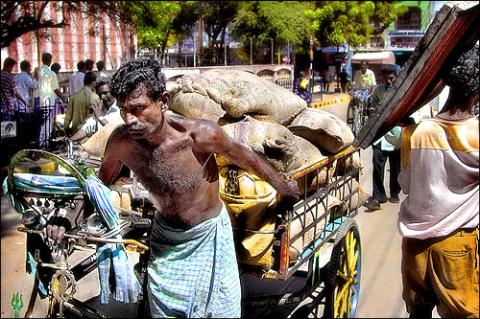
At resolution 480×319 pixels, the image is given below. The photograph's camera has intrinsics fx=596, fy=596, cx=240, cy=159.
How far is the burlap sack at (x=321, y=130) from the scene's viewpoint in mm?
3949

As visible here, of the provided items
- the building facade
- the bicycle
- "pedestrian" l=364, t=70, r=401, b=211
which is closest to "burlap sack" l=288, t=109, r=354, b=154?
the bicycle

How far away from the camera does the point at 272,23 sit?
1998 centimetres

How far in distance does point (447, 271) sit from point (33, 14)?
9348mm

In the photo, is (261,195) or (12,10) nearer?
(261,195)

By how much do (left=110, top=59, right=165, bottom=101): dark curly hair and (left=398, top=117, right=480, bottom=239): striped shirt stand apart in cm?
99

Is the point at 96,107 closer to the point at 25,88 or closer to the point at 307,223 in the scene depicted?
the point at 25,88

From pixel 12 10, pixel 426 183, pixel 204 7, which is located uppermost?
pixel 204 7

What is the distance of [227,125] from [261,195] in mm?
660

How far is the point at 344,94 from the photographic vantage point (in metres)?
20.2

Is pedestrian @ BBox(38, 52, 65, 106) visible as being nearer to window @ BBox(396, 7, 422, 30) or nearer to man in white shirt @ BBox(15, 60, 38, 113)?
man in white shirt @ BBox(15, 60, 38, 113)

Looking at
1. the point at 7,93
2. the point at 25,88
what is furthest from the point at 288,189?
the point at 25,88

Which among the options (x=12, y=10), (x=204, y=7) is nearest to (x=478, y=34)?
(x=12, y=10)

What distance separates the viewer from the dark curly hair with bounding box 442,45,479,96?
6.91ft

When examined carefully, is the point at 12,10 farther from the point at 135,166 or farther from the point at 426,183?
the point at 426,183
